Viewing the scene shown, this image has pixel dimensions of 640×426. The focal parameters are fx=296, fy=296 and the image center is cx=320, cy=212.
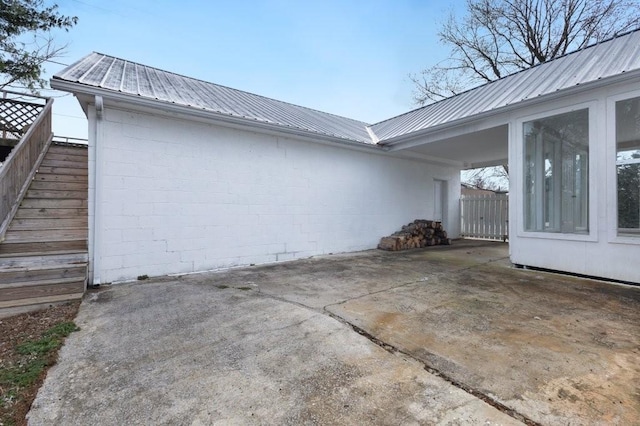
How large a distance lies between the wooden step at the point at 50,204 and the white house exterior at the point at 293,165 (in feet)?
4.76

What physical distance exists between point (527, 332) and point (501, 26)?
1699 cm

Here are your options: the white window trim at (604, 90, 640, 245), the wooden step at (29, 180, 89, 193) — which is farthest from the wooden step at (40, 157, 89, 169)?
the white window trim at (604, 90, 640, 245)

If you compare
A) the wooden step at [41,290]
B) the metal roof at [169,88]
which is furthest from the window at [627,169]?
the wooden step at [41,290]

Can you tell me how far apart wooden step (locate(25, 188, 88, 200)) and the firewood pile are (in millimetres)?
6988

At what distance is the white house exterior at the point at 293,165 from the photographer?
4406 mm

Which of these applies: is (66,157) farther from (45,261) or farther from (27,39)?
(27,39)

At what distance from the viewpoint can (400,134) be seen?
7449 millimetres

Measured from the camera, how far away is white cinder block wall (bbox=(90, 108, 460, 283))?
15.4 feet

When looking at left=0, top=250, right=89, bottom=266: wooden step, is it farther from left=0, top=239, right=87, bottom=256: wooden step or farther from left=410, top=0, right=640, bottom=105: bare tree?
left=410, top=0, right=640, bottom=105: bare tree

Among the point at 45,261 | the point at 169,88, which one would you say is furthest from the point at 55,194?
the point at 169,88

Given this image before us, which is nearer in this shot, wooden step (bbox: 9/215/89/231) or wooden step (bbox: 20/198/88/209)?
wooden step (bbox: 9/215/89/231)

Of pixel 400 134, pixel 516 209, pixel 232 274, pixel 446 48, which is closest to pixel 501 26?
pixel 446 48

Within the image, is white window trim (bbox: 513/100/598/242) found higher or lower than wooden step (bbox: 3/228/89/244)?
higher

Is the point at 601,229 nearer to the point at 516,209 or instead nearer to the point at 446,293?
the point at 516,209
